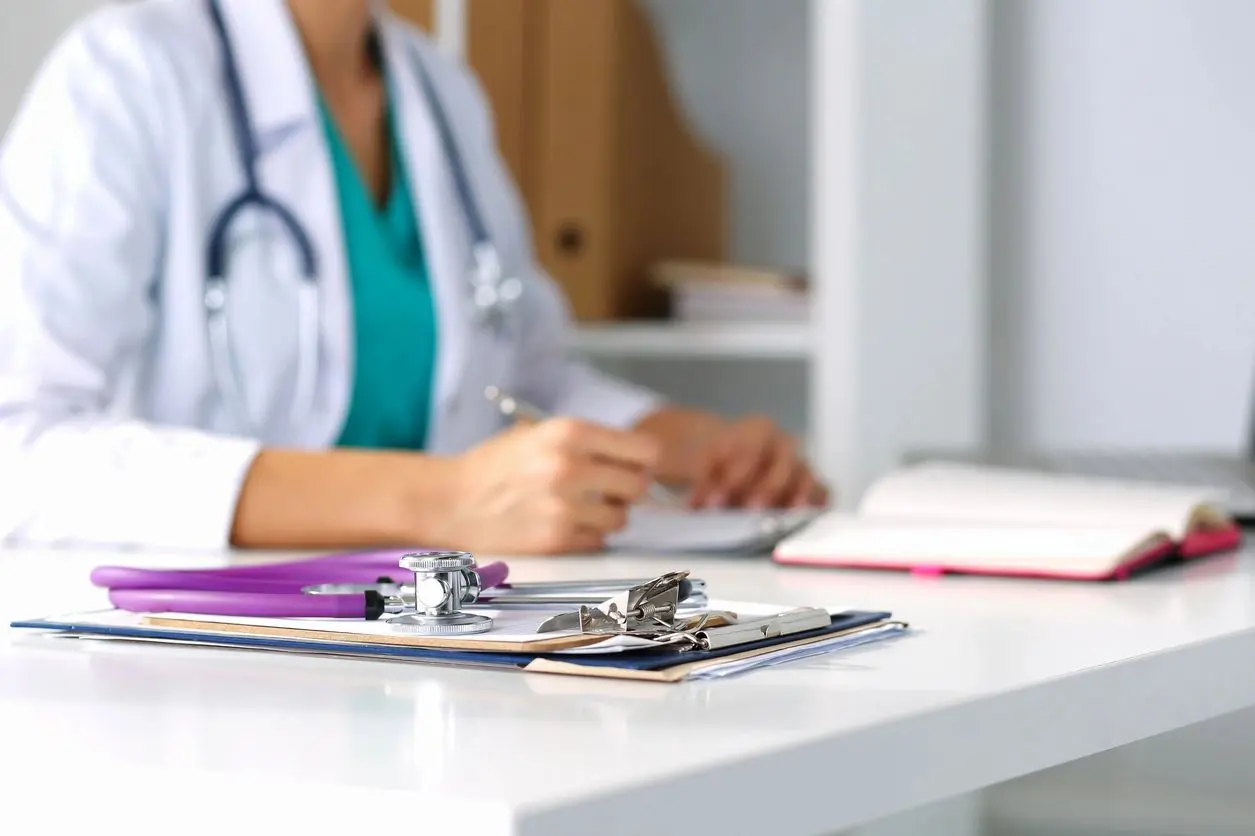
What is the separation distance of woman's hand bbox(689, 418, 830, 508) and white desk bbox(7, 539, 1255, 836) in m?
0.70

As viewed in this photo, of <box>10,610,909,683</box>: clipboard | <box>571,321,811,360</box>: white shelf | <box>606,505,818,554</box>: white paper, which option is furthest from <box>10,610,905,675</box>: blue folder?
<box>571,321,811,360</box>: white shelf

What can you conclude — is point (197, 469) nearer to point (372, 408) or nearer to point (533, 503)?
point (533, 503)

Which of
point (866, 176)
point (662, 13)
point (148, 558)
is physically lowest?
point (148, 558)

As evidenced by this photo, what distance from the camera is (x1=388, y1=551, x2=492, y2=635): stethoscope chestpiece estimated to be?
61cm

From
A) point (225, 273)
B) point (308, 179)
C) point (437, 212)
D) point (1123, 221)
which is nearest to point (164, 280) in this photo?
point (225, 273)

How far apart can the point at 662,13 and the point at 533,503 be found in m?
1.46

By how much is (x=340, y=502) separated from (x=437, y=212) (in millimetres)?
537

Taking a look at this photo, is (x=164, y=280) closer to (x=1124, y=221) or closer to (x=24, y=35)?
(x=24, y=35)

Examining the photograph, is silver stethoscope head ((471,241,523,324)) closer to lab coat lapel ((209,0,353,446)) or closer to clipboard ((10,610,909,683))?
lab coat lapel ((209,0,353,446))

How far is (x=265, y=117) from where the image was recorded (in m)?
1.45

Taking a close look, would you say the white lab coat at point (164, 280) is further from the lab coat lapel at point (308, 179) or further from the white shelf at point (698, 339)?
the white shelf at point (698, 339)

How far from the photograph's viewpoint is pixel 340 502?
110 centimetres

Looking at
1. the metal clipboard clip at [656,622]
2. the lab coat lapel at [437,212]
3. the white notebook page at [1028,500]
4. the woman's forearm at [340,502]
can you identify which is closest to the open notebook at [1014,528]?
the white notebook page at [1028,500]

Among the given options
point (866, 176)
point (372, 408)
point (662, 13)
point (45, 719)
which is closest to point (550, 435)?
point (372, 408)
